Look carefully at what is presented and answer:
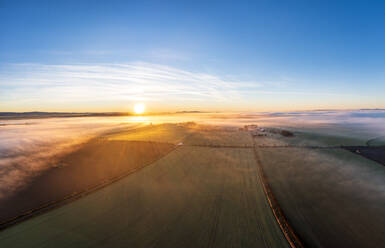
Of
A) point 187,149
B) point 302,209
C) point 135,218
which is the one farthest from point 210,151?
point 135,218

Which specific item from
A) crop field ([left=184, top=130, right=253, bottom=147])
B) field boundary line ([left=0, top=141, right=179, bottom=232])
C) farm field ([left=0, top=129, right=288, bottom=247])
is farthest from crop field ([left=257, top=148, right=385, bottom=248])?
field boundary line ([left=0, top=141, right=179, bottom=232])


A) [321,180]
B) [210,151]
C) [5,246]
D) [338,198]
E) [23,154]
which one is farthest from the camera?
[210,151]

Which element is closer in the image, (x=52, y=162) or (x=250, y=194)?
(x=250, y=194)

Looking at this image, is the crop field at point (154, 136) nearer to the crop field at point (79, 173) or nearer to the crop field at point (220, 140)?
the crop field at point (220, 140)

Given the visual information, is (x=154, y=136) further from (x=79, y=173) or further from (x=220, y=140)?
(x=79, y=173)

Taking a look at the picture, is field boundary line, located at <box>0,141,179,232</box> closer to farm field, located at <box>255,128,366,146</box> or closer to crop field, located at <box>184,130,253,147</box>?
crop field, located at <box>184,130,253,147</box>

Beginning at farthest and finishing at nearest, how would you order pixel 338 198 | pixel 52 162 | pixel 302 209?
pixel 52 162 < pixel 338 198 < pixel 302 209

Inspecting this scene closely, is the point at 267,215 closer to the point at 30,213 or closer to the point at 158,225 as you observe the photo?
the point at 158,225

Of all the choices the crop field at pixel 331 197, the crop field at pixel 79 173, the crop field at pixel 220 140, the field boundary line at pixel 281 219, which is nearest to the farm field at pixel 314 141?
the crop field at pixel 220 140
